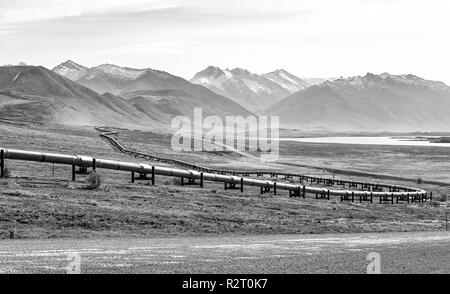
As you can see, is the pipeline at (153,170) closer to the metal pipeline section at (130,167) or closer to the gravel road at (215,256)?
the metal pipeline section at (130,167)

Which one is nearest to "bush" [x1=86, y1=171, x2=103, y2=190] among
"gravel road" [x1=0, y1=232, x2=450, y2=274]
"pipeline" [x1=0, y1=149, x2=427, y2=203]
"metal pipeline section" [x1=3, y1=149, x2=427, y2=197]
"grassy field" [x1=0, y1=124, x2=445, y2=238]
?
"grassy field" [x1=0, y1=124, x2=445, y2=238]

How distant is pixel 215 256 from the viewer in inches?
821

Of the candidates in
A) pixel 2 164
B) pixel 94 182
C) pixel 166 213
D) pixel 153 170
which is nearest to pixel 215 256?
pixel 166 213

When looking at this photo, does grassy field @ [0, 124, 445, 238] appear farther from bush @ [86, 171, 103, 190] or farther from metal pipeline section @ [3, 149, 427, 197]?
metal pipeline section @ [3, 149, 427, 197]

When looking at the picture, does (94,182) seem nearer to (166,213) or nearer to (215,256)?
(166,213)

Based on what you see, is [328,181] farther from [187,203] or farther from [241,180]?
[187,203]

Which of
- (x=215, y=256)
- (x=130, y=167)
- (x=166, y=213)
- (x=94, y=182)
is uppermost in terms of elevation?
(x=130, y=167)

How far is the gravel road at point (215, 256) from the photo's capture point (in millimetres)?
17984

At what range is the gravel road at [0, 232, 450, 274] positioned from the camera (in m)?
18.0

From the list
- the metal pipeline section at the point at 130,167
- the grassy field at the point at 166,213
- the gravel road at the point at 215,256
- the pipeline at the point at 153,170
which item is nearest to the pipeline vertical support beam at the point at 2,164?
the pipeline at the point at 153,170

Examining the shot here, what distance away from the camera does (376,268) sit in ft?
57.6
